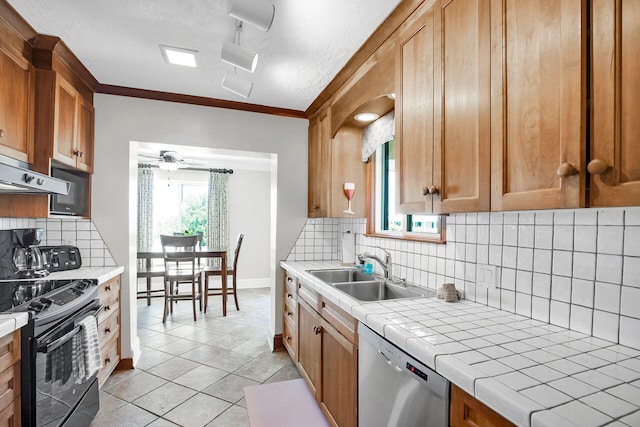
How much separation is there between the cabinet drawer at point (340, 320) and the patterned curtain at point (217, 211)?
408 centimetres

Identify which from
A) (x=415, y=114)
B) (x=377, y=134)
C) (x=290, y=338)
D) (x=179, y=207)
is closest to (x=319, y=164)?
(x=377, y=134)

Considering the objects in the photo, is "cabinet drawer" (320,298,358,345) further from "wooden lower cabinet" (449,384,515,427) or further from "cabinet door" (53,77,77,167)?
"cabinet door" (53,77,77,167)

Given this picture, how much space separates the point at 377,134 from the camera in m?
2.56

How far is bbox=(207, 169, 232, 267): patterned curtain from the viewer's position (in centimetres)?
563

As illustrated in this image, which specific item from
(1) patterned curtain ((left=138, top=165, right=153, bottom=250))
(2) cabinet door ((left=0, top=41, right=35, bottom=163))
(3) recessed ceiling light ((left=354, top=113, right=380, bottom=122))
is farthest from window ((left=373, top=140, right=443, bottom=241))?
(1) patterned curtain ((left=138, top=165, right=153, bottom=250))

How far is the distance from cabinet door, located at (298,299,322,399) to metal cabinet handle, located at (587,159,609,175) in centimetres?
165

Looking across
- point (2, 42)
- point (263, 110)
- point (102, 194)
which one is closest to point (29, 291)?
point (102, 194)

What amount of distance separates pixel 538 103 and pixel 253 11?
1.20m

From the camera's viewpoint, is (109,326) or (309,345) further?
(109,326)

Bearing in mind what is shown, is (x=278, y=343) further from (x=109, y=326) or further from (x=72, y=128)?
(x=72, y=128)

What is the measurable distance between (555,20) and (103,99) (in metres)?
3.09

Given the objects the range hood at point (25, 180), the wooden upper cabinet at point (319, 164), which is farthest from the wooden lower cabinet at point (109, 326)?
the wooden upper cabinet at point (319, 164)

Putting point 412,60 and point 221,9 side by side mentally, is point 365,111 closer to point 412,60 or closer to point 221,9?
point 412,60

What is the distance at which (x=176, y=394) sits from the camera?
7.68 ft
